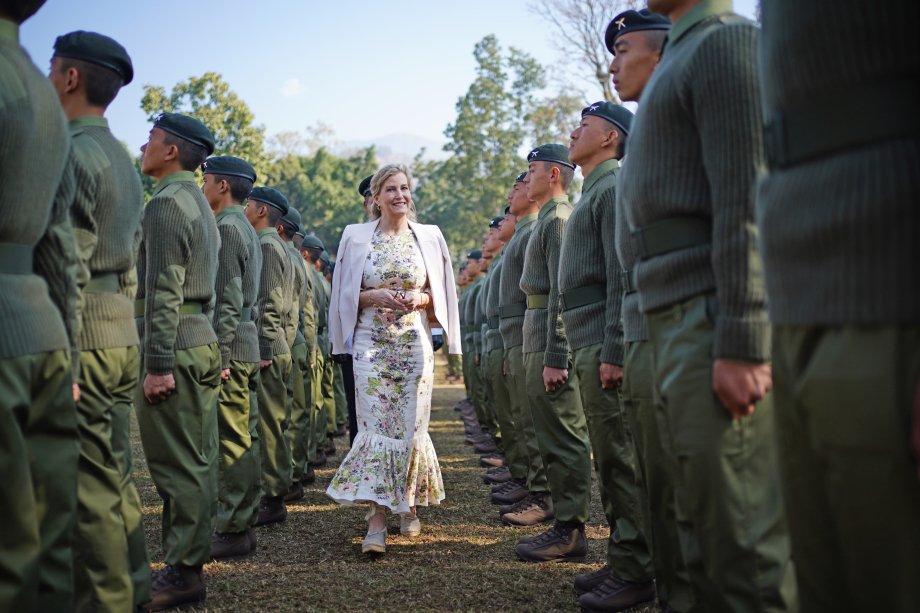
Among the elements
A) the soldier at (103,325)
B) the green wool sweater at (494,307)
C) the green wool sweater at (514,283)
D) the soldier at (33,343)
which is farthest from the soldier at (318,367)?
the soldier at (33,343)

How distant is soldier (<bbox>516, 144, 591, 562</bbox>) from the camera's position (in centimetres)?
505

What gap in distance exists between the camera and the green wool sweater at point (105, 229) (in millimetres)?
3197

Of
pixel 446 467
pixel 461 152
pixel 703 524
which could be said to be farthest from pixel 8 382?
pixel 461 152

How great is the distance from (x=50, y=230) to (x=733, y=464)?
6.64 feet

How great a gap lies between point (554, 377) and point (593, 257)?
0.89 metres

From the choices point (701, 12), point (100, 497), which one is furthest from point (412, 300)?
point (701, 12)

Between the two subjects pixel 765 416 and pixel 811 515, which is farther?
pixel 765 416

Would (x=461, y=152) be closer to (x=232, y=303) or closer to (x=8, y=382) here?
(x=232, y=303)

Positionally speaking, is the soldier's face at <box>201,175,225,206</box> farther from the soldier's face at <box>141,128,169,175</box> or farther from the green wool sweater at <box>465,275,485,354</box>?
the green wool sweater at <box>465,275,485,354</box>

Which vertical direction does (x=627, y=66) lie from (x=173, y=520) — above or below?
above

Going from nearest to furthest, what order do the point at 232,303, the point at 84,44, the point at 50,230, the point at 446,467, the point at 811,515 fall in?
the point at 811,515
the point at 50,230
the point at 84,44
the point at 232,303
the point at 446,467

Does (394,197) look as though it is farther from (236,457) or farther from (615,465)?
(615,465)

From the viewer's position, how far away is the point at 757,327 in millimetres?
2256

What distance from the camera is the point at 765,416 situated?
92.4 inches
